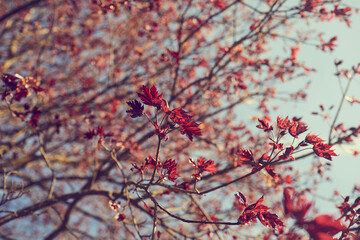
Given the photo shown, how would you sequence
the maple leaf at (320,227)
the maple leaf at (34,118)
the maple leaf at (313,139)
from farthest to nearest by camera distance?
the maple leaf at (34,118)
the maple leaf at (313,139)
the maple leaf at (320,227)

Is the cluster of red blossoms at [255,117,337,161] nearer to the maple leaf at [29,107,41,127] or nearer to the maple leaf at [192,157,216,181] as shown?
the maple leaf at [192,157,216,181]

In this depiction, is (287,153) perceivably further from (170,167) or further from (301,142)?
(170,167)

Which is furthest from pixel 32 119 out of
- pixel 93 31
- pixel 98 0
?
pixel 93 31

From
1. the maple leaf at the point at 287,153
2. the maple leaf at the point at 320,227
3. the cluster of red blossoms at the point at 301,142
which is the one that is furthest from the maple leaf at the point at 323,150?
the maple leaf at the point at 320,227

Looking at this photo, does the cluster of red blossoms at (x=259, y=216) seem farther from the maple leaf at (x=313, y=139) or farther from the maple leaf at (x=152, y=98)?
the maple leaf at (x=152, y=98)

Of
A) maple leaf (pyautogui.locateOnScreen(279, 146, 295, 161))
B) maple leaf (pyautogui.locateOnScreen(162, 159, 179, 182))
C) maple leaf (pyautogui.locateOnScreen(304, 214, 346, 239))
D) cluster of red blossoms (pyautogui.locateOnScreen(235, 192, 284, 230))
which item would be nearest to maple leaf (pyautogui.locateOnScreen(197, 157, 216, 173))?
maple leaf (pyautogui.locateOnScreen(162, 159, 179, 182))

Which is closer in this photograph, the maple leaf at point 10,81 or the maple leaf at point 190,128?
the maple leaf at point 190,128

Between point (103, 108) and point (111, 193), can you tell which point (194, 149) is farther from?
point (111, 193)

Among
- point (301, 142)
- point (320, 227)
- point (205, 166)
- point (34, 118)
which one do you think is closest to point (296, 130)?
point (301, 142)

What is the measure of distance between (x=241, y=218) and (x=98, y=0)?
348cm

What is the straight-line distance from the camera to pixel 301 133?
200 centimetres

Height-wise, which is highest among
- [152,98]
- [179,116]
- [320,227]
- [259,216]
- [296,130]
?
[152,98]

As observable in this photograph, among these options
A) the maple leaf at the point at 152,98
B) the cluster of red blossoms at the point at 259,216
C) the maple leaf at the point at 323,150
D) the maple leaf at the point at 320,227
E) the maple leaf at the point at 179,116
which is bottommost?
the maple leaf at the point at 320,227

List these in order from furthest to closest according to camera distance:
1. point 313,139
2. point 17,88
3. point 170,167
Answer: point 17,88 → point 170,167 → point 313,139
